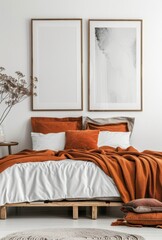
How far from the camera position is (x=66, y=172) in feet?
21.1

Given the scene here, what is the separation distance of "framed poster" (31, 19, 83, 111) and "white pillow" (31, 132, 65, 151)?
48 cm

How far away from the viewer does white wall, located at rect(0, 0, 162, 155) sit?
27.6 feet

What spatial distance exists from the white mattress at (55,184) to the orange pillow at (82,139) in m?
1.31

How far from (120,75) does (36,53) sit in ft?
3.63

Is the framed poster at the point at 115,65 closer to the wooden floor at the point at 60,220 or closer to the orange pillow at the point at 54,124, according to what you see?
the orange pillow at the point at 54,124

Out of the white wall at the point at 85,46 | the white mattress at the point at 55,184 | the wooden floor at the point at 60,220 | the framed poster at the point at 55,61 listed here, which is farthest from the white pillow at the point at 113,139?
the white mattress at the point at 55,184

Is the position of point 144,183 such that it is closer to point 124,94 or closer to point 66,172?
point 66,172

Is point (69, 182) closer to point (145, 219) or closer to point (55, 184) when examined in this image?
point (55, 184)

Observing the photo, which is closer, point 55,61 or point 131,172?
point 131,172

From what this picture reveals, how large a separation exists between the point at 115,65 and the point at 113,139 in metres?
1.03

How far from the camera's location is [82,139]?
306 inches

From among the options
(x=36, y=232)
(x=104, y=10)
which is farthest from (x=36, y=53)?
(x=36, y=232)

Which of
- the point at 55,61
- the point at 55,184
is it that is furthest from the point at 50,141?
the point at 55,184

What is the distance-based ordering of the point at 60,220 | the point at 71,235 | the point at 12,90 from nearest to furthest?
the point at 71,235 < the point at 60,220 < the point at 12,90
